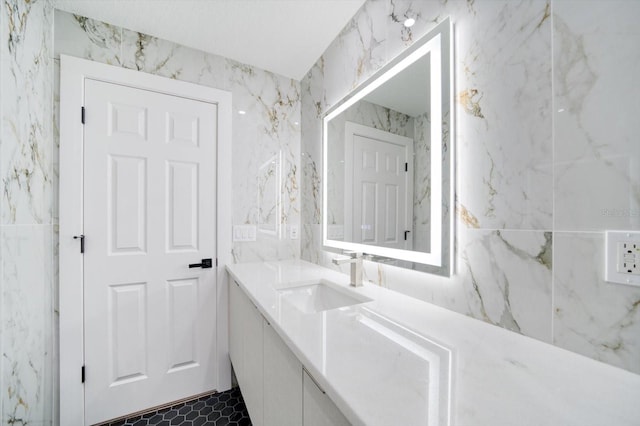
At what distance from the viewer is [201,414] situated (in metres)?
1.57

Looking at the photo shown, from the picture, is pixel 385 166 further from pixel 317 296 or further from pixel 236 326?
pixel 236 326

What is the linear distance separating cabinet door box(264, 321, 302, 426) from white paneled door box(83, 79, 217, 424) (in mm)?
993

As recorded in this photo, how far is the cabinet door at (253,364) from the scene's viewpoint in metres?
1.06

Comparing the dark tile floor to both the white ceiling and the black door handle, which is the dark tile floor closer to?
the black door handle

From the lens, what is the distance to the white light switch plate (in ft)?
1.76

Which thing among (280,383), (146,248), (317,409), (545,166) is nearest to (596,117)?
(545,166)

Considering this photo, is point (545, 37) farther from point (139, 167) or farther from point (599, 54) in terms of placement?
point (139, 167)

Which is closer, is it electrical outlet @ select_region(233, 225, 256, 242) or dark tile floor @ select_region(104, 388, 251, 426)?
dark tile floor @ select_region(104, 388, 251, 426)

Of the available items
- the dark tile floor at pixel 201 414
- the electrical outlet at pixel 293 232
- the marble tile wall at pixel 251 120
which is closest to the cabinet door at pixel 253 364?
the dark tile floor at pixel 201 414

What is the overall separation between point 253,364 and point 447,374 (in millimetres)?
921

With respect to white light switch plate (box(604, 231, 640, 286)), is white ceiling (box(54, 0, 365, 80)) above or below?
above

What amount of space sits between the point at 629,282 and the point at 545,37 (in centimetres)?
63

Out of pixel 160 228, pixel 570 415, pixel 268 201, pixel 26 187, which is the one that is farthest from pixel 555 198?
pixel 26 187

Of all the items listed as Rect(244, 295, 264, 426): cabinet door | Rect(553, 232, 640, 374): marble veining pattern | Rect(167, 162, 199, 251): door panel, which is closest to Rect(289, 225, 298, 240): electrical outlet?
Rect(167, 162, 199, 251): door panel
